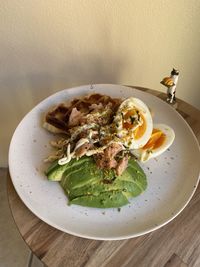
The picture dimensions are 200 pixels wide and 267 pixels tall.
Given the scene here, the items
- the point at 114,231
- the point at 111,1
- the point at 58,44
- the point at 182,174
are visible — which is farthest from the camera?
the point at 58,44

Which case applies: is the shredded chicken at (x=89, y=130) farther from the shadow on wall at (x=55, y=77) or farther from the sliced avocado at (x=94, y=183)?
the shadow on wall at (x=55, y=77)

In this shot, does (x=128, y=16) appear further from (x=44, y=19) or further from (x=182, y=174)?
(x=182, y=174)

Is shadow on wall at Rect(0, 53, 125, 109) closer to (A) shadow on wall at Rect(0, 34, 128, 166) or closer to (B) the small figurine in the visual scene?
(A) shadow on wall at Rect(0, 34, 128, 166)

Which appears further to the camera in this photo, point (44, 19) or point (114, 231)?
point (44, 19)

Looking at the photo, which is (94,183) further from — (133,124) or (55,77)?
(55,77)

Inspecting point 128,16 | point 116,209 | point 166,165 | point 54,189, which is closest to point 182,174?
point 166,165

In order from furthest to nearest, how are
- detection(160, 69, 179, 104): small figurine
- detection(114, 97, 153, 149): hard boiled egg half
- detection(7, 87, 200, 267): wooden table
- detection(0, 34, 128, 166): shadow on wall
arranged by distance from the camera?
detection(0, 34, 128, 166): shadow on wall, detection(160, 69, 179, 104): small figurine, detection(114, 97, 153, 149): hard boiled egg half, detection(7, 87, 200, 267): wooden table

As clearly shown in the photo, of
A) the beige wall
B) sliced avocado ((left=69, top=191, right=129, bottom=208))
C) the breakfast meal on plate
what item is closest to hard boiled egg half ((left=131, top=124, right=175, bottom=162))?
the breakfast meal on plate

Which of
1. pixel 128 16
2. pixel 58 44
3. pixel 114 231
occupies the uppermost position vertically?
pixel 128 16
